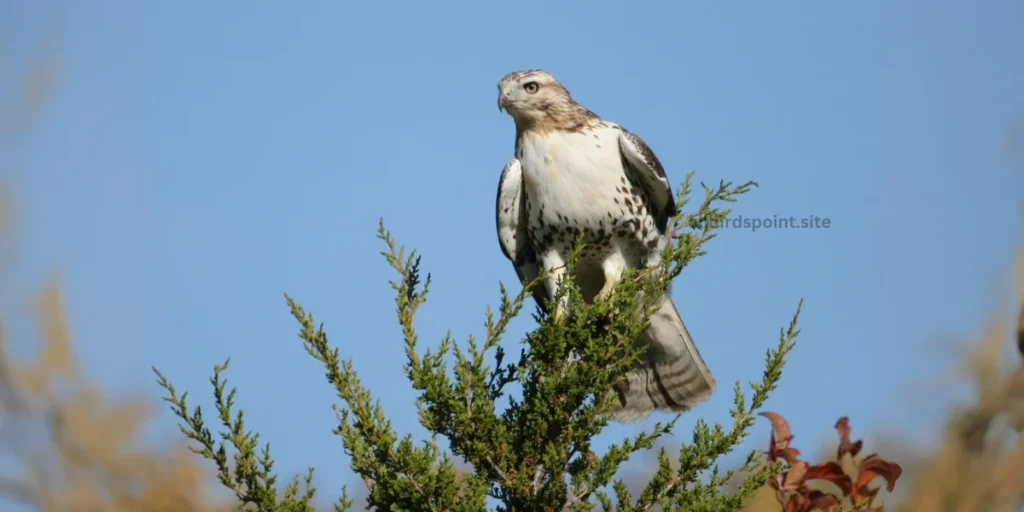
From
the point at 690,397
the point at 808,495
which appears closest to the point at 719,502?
the point at 808,495

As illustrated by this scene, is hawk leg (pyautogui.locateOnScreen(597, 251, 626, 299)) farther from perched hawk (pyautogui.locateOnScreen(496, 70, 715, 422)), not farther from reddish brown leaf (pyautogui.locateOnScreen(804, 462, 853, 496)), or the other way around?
reddish brown leaf (pyautogui.locateOnScreen(804, 462, 853, 496))

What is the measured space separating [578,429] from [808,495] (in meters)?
1.42

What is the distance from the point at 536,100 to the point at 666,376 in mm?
1584

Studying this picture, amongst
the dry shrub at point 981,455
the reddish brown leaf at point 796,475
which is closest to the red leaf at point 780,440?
the reddish brown leaf at point 796,475

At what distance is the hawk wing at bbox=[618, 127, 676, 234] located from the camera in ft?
17.2

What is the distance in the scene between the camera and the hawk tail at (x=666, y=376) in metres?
5.61

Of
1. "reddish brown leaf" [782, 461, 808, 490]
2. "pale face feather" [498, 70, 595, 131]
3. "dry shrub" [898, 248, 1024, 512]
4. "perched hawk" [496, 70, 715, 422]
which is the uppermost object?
"pale face feather" [498, 70, 595, 131]

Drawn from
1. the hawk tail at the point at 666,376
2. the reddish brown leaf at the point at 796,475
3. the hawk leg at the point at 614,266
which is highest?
the hawk leg at the point at 614,266

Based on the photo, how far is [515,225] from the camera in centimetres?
557

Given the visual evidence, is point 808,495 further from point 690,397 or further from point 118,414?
point 118,414

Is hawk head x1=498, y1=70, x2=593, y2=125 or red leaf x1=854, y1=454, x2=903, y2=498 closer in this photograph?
red leaf x1=854, y1=454, x2=903, y2=498

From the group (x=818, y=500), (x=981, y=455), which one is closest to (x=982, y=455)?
(x=981, y=455)

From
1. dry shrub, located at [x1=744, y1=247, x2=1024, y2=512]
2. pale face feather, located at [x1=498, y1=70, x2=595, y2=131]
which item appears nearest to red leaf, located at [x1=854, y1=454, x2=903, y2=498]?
dry shrub, located at [x1=744, y1=247, x2=1024, y2=512]

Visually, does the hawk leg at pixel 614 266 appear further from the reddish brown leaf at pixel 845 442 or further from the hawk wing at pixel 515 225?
the reddish brown leaf at pixel 845 442
